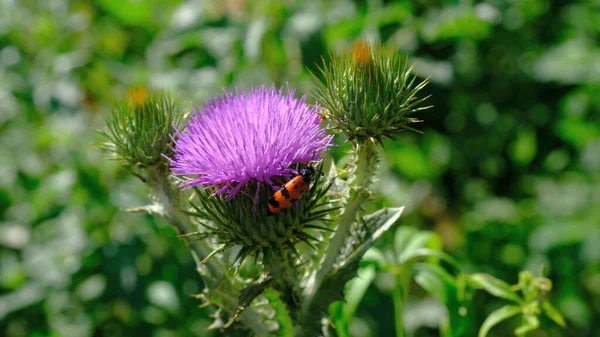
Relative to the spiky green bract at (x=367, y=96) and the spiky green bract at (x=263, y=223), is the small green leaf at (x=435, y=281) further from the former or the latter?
the spiky green bract at (x=367, y=96)

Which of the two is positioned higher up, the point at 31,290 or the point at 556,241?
the point at 556,241

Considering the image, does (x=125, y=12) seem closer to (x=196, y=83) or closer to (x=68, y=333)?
(x=196, y=83)

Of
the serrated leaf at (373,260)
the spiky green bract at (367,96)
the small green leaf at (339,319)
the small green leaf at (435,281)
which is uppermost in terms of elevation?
the spiky green bract at (367,96)

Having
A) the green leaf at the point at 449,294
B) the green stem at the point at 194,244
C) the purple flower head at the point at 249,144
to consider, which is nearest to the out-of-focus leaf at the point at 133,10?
the green stem at the point at 194,244

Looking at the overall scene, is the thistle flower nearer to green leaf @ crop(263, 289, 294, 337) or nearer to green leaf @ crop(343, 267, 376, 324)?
green leaf @ crop(263, 289, 294, 337)

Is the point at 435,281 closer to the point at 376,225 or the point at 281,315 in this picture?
the point at 376,225

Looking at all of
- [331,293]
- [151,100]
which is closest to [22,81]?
[151,100]

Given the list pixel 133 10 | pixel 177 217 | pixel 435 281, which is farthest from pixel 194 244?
pixel 133 10
